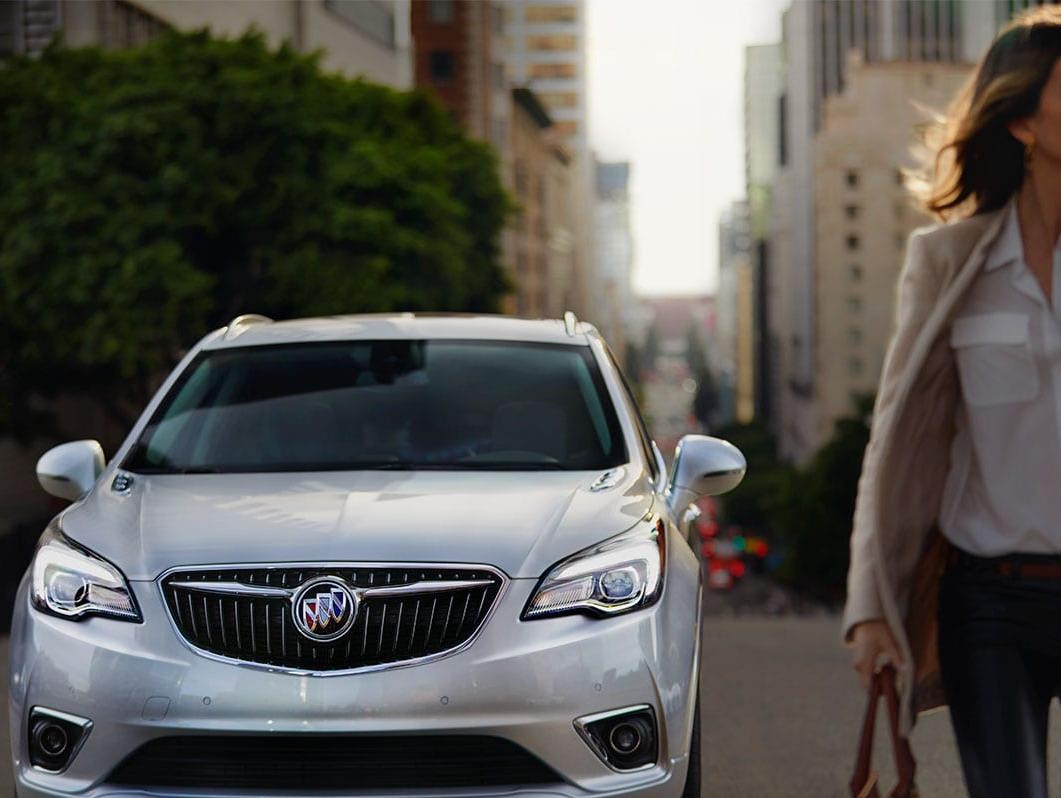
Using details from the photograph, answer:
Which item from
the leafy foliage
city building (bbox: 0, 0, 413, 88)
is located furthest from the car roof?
the leafy foliage

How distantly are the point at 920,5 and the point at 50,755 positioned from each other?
12792 cm

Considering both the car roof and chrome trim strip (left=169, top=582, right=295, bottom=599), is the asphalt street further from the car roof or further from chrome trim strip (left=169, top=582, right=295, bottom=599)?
chrome trim strip (left=169, top=582, right=295, bottom=599)

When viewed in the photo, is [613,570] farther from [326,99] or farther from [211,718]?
[326,99]

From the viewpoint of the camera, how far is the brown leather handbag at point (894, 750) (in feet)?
8.68

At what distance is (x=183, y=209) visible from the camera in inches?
939

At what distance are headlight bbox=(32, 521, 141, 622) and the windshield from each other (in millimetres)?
636

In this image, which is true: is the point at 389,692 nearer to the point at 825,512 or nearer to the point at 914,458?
the point at 914,458

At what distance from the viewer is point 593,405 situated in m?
5.00

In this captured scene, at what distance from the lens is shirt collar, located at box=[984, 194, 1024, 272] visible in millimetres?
2846

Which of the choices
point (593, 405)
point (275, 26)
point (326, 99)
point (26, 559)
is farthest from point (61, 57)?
point (593, 405)

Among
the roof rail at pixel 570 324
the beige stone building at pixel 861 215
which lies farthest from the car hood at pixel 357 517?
the beige stone building at pixel 861 215

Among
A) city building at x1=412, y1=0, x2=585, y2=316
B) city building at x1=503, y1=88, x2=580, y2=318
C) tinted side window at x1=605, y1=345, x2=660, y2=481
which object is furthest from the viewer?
city building at x1=503, y1=88, x2=580, y2=318

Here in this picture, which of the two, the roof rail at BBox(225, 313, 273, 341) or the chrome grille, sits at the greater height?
the roof rail at BBox(225, 313, 273, 341)

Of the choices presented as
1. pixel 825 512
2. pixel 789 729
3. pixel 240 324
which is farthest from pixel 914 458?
pixel 825 512
